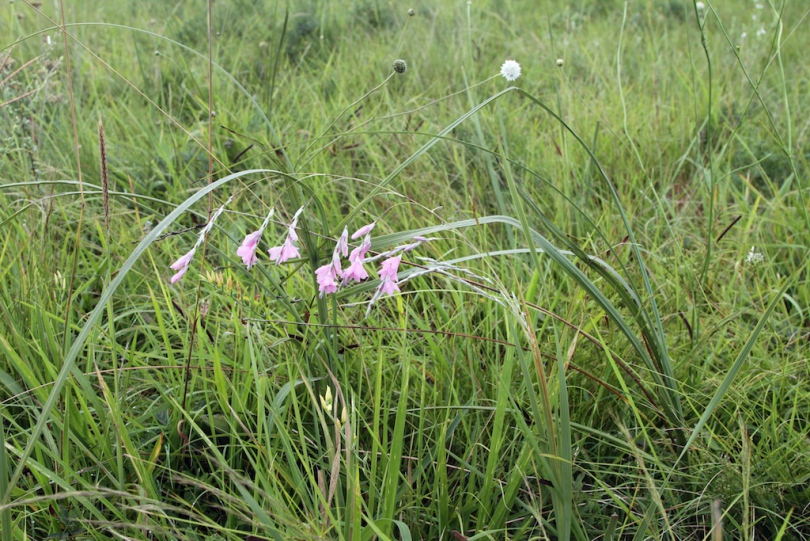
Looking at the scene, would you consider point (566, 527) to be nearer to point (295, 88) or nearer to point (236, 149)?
point (236, 149)

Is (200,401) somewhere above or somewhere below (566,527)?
below

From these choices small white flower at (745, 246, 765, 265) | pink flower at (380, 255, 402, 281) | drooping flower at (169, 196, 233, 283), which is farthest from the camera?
small white flower at (745, 246, 765, 265)

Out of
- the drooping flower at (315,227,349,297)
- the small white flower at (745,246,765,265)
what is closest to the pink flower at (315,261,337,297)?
the drooping flower at (315,227,349,297)

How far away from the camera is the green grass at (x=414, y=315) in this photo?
1.01m

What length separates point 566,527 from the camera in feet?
3.01

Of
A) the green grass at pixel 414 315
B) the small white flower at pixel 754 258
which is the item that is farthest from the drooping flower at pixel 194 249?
the small white flower at pixel 754 258

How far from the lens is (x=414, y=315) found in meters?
1.46

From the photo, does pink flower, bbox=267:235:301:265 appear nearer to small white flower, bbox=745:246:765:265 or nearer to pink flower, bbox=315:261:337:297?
pink flower, bbox=315:261:337:297

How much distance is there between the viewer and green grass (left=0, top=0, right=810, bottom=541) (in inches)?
39.8

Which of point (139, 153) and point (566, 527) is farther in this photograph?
point (139, 153)

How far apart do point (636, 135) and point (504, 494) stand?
5.78 feet

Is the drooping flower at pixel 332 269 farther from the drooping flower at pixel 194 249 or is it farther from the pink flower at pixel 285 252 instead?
the drooping flower at pixel 194 249

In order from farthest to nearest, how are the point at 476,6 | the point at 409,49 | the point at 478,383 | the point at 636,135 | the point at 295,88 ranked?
the point at 476,6
the point at 409,49
the point at 295,88
the point at 636,135
the point at 478,383

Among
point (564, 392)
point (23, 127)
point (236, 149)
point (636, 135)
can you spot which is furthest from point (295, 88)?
point (564, 392)
